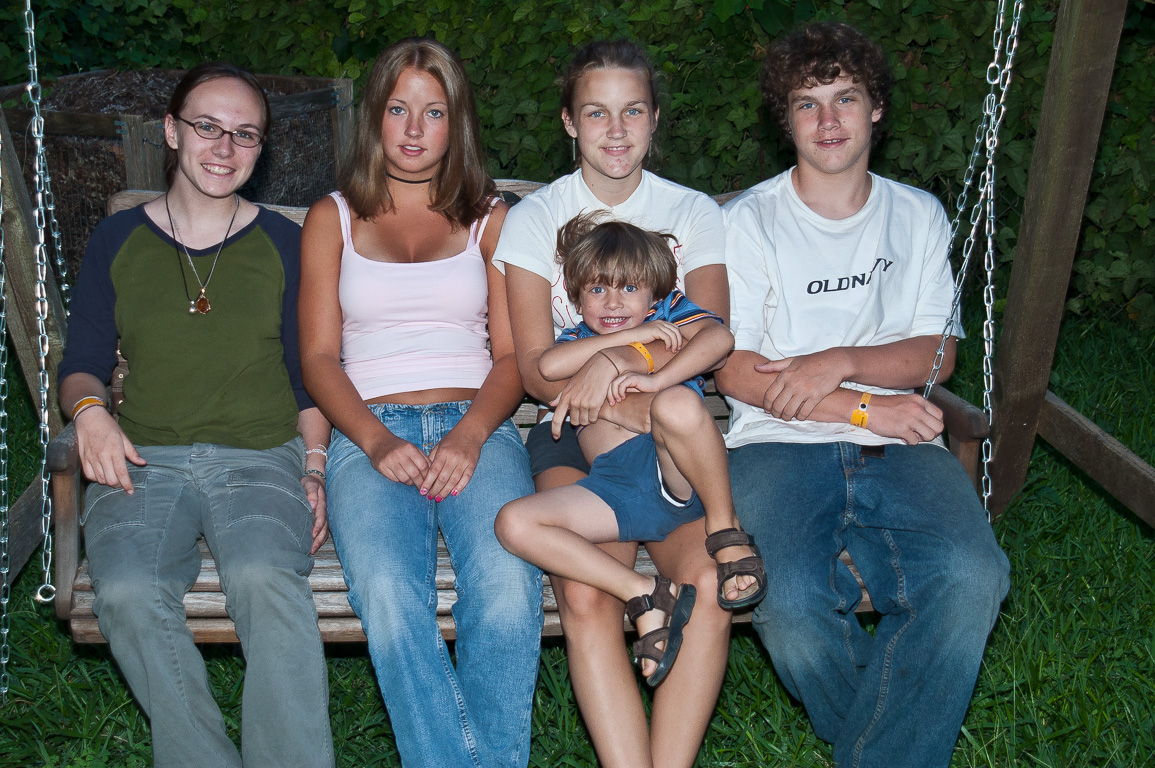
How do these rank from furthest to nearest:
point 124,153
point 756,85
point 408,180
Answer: point 756,85, point 124,153, point 408,180

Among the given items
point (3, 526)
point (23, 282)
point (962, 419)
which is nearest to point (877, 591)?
point (962, 419)

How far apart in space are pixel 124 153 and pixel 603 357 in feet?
9.44

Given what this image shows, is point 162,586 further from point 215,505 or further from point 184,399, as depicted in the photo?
point 184,399

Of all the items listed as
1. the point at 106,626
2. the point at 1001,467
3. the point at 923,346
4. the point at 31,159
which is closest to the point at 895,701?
the point at 923,346

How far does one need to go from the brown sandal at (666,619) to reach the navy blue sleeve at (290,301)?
1.22m

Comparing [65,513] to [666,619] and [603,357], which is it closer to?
[603,357]

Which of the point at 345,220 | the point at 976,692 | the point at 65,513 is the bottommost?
the point at 976,692

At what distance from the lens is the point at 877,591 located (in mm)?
2934

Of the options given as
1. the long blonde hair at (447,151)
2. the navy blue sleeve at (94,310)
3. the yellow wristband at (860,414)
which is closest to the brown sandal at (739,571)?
the yellow wristband at (860,414)

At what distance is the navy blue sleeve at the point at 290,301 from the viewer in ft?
10.9

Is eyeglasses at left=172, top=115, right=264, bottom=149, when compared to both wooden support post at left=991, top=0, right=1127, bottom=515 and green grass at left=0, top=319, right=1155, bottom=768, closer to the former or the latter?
green grass at left=0, top=319, right=1155, bottom=768

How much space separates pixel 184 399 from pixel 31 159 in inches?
142

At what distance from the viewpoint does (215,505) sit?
2.96 metres

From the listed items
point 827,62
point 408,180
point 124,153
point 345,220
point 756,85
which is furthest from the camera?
point 756,85
